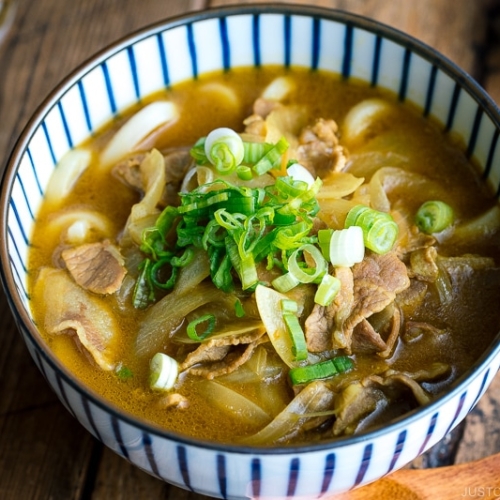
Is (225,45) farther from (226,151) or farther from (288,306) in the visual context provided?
(288,306)

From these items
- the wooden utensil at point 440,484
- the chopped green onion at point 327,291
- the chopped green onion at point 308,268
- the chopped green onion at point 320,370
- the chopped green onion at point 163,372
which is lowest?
the wooden utensil at point 440,484

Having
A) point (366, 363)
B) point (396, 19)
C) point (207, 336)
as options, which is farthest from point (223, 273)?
point (396, 19)

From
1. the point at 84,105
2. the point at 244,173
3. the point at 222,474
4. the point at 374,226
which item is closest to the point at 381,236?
the point at 374,226

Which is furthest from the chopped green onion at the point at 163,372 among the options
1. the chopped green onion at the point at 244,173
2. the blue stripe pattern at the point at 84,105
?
the blue stripe pattern at the point at 84,105

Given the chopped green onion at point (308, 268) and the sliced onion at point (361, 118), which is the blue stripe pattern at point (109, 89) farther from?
the chopped green onion at point (308, 268)

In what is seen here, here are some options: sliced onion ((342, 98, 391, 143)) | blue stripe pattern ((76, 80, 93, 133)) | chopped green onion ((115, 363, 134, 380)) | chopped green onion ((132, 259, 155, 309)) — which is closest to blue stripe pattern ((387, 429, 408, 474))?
chopped green onion ((115, 363, 134, 380))

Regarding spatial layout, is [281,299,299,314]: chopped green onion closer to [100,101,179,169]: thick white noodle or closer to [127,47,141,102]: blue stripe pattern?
[100,101,179,169]: thick white noodle
